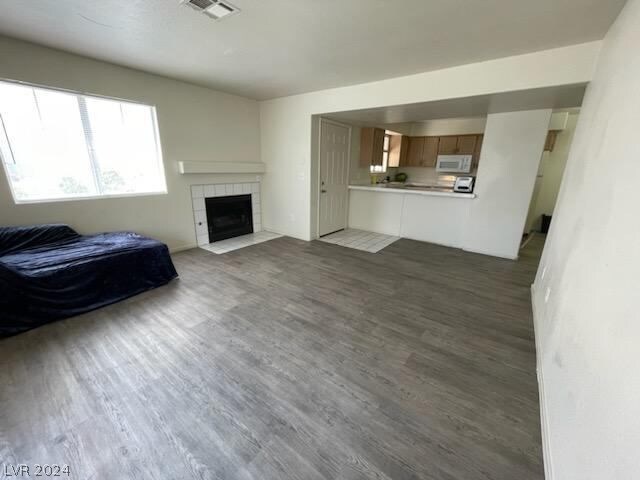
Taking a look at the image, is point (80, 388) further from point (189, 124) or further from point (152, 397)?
point (189, 124)

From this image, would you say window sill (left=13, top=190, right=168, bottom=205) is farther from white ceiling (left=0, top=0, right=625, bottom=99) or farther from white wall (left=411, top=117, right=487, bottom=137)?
white wall (left=411, top=117, right=487, bottom=137)

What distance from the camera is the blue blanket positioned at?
2.13 metres

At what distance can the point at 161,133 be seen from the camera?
12.0 feet

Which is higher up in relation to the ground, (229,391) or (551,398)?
(551,398)

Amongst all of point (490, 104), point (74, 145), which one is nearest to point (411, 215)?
point (490, 104)

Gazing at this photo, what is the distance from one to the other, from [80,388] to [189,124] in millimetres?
3596

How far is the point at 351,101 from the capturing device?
12.2 feet

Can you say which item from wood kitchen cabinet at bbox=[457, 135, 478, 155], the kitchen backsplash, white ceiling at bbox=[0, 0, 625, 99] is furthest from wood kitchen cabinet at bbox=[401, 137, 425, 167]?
white ceiling at bbox=[0, 0, 625, 99]

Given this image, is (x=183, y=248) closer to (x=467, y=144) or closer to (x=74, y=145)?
(x=74, y=145)

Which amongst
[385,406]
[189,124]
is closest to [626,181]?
[385,406]

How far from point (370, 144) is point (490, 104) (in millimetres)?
2379

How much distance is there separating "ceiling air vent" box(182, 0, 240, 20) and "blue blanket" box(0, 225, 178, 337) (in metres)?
2.32

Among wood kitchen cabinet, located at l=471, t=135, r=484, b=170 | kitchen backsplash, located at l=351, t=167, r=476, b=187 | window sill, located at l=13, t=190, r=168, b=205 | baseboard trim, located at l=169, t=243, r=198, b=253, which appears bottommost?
baseboard trim, located at l=169, t=243, r=198, b=253

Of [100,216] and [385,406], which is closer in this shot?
[385,406]
